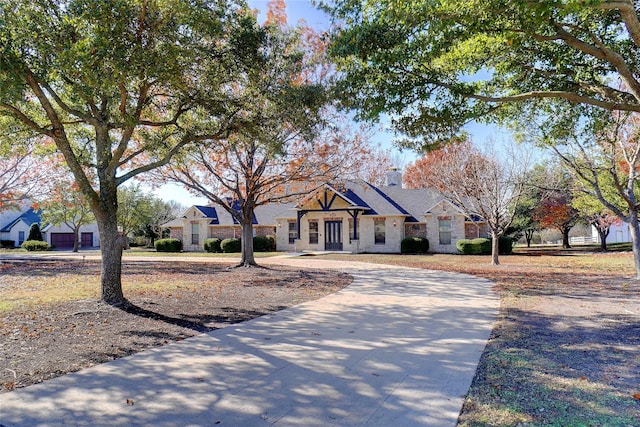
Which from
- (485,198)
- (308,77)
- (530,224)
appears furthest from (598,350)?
(530,224)

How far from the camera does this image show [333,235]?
97.3ft

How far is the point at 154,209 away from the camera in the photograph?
4012 centimetres

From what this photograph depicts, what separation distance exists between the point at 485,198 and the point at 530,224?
62.7ft

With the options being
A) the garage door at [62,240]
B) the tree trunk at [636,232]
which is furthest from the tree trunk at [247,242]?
the garage door at [62,240]

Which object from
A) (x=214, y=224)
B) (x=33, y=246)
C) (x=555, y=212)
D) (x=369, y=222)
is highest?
(x=555, y=212)

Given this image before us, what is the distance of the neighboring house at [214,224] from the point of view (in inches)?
1286

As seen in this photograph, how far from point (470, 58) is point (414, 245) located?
819 inches

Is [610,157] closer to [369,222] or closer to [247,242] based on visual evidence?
[247,242]

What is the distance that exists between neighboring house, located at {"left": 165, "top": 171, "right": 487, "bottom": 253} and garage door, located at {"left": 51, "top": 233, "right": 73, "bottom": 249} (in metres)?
25.4

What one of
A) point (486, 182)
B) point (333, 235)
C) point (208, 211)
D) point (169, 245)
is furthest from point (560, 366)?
point (169, 245)

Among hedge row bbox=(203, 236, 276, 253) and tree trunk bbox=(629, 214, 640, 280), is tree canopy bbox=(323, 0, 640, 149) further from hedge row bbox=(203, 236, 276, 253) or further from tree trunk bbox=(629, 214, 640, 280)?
hedge row bbox=(203, 236, 276, 253)

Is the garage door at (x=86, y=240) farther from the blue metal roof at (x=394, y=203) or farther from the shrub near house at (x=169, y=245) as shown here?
the blue metal roof at (x=394, y=203)

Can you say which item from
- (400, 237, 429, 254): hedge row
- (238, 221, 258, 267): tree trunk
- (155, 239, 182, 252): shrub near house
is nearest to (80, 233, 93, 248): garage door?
(155, 239, 182, 252): shrub near house

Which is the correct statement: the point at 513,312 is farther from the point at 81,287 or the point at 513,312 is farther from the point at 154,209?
the point at 154,209
